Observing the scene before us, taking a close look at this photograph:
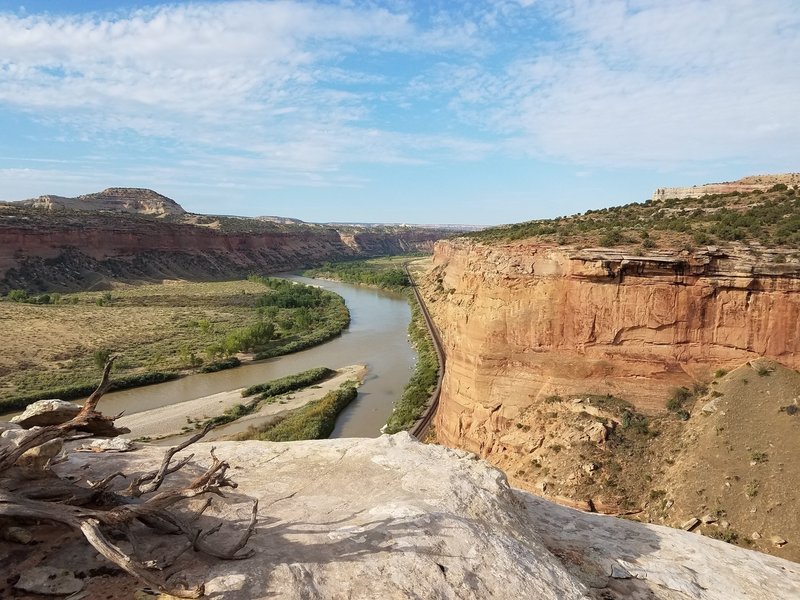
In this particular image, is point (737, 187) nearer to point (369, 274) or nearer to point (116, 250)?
point (369, 274)

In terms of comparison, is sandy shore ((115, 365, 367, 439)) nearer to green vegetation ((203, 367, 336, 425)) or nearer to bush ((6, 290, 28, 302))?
green vegetation ((203, 367, 336, 425))

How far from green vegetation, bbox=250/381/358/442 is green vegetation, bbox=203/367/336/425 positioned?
2910mm

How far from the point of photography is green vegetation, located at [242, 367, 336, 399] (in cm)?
3130

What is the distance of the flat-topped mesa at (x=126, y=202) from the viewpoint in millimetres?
124562

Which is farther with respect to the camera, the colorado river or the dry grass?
the dry grass

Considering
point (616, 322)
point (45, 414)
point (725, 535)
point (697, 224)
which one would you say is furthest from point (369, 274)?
point (45, 414)

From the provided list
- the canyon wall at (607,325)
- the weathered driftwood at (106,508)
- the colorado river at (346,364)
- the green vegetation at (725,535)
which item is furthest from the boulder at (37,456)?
the colorado river at (346,364)

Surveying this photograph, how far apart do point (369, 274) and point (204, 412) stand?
212 ft

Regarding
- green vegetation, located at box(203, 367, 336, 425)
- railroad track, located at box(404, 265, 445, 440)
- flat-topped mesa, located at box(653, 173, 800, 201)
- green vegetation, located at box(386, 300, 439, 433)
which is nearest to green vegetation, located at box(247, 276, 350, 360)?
green vegetation, located at box(203, 367, 336, 425)

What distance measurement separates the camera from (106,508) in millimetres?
5691

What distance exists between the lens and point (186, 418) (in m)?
26.9

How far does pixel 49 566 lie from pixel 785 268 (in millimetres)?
17426

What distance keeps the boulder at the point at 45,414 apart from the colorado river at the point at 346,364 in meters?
18.4

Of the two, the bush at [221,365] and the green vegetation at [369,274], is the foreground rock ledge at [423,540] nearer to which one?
the bush at [221,365]
